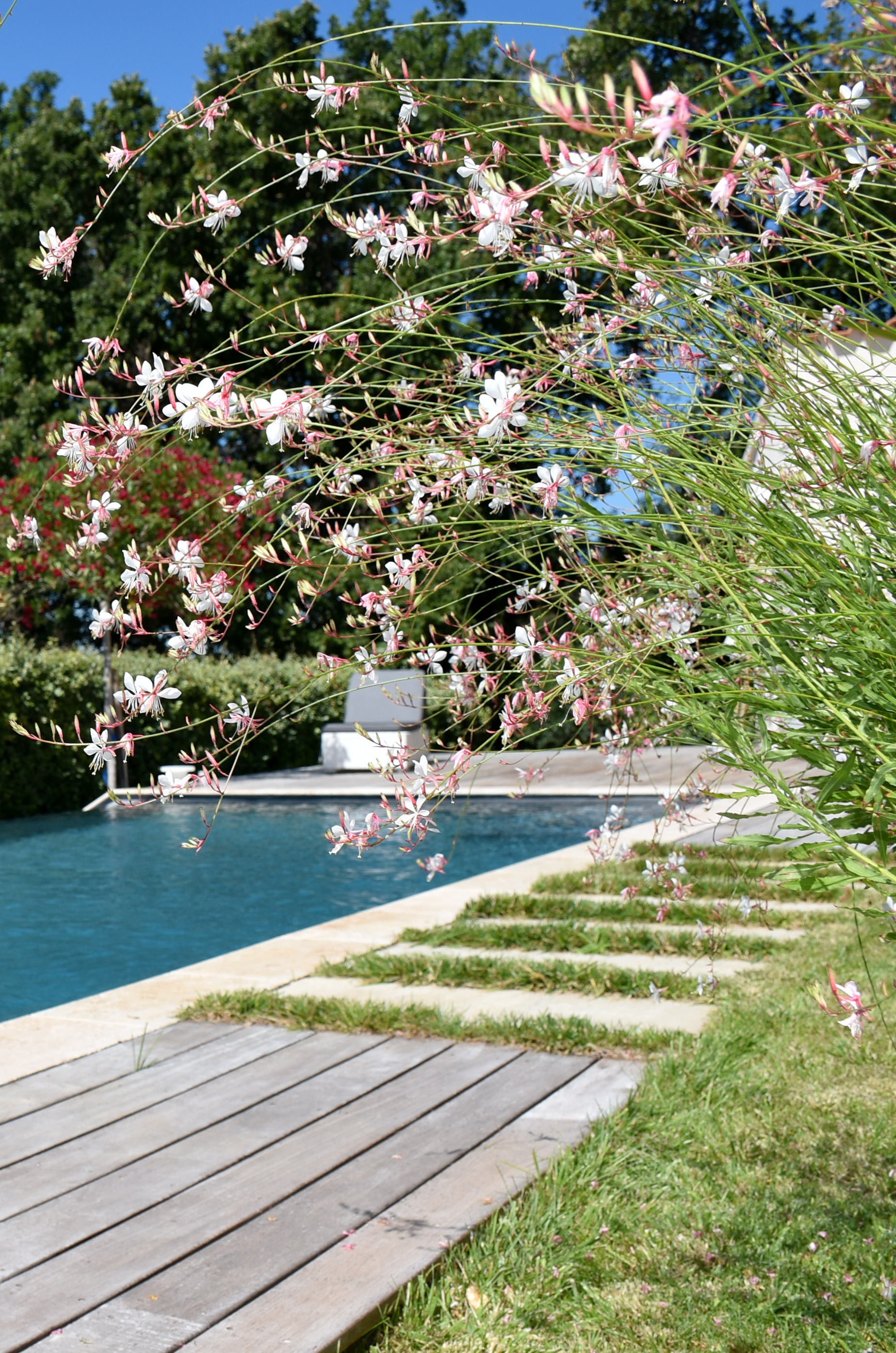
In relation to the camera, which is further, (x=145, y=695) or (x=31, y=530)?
(x=31, y=530)

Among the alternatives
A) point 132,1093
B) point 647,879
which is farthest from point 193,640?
point 647,879

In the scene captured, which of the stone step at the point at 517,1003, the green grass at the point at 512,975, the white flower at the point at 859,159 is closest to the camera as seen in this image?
the white flower at the point at 859,159

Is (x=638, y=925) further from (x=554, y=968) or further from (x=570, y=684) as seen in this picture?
(x=570, y=684)

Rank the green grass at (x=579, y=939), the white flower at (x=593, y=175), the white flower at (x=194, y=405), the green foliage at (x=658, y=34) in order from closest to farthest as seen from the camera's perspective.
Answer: the white flower at (x=593, y=175), the white flower at (x=194, y=405), the green grass at (x=579, y=939), the green foliage at (x=658, y=34)

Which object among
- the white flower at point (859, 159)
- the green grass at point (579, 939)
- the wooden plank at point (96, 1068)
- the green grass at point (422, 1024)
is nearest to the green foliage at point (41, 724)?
the green grass at point (579, 939)

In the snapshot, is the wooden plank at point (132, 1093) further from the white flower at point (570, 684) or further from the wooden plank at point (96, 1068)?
the white flower at point (570, 684)

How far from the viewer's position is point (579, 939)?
435 centimetres

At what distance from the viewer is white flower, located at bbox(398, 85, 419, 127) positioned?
1470 millimetres

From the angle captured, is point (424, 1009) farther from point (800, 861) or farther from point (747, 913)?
point (800, 861)

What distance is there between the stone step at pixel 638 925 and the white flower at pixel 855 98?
10.7 ft

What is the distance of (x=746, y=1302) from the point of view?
1.92 metres

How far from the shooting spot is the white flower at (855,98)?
125cm

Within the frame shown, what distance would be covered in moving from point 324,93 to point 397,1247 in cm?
173

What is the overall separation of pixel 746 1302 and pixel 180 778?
47.5 inches
